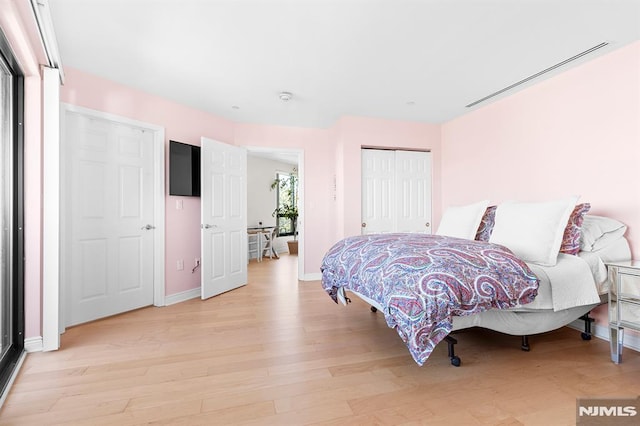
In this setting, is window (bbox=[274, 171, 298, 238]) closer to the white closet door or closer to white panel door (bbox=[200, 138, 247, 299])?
white panel door (bbox=[200, 138, 247, 299])

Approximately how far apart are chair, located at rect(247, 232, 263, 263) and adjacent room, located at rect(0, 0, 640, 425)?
255cm

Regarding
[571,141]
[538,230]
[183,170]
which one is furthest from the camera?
[183,170]

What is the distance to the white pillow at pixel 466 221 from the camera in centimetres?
294

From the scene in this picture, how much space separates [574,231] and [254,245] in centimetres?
559

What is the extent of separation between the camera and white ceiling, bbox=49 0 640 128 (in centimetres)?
194

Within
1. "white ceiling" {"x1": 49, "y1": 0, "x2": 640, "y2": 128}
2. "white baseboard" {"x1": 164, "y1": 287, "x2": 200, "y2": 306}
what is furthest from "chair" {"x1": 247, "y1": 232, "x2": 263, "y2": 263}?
"white ceiling" {"x1": 49, "y1": 0, "x2": 640, "y2": 128}

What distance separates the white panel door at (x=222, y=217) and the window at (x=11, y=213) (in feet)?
5.33

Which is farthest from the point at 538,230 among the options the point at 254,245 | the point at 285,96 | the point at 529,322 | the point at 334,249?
the point at 254,245

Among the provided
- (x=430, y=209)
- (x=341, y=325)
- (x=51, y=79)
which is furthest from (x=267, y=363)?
(x=430, y=209)

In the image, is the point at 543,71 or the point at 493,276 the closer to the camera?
the point at 493,276

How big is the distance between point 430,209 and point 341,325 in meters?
2.54

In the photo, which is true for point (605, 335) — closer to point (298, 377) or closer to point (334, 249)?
point (334, 249)

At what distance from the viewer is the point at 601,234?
7.77 feet

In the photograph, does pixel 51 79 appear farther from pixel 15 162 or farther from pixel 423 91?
pixel 423 91
